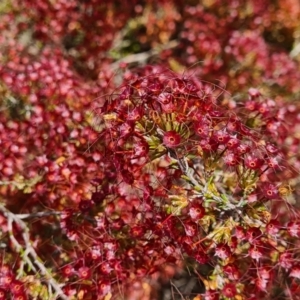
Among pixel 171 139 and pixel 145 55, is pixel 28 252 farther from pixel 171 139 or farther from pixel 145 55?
pixel 145 55

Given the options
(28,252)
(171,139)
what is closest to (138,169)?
(171,139)

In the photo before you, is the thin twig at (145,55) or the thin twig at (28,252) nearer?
the thin twig at (28,252)

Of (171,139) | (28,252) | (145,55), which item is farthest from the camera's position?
(145,55)

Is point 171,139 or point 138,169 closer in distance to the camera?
point 171,139

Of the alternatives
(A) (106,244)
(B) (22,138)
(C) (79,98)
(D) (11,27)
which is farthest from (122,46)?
(A) (106,244)

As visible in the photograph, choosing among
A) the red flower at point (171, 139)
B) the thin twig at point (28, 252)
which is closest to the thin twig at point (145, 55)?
the thin twig at point (28, 252)

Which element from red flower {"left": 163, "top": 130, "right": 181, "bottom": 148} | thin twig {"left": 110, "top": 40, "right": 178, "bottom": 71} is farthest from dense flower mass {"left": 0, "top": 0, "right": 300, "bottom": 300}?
thin twig {"left": 110, "top": 40, "right": 178, "bottom": 71}

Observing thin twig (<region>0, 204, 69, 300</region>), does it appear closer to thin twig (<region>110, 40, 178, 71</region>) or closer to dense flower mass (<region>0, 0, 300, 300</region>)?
dense flower mass (<region>0, 0, 300, 300</region>)

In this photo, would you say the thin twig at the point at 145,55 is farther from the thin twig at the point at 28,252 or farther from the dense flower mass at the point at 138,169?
the thin twig at the point at 28,252
